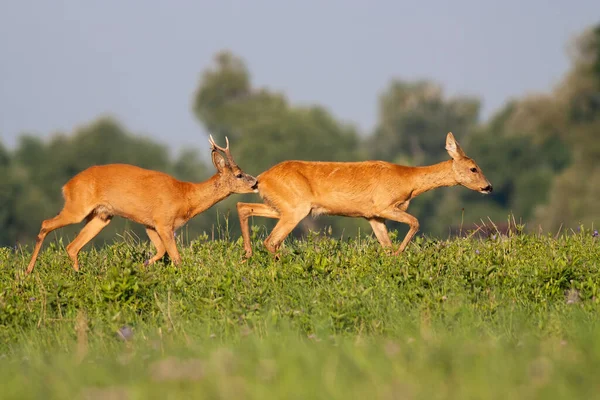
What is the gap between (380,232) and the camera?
11.9 meters

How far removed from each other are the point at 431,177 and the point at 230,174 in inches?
91.5

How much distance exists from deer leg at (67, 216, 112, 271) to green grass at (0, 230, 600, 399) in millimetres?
96

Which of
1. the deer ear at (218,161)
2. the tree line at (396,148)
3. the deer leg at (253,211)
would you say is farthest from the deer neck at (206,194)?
the tree line at (396,148)

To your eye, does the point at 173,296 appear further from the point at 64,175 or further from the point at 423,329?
the point at 64,175

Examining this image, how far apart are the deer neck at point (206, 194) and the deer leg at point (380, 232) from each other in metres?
1.73

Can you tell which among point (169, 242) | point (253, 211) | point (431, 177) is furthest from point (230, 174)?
point (431, 177)

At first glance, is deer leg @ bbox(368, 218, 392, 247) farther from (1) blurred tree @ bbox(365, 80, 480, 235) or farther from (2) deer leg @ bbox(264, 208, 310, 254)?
(1) blurred tree @ bbox(365, 80, 480, 235)

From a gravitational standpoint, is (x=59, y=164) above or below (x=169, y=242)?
above

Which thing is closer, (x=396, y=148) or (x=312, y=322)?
(x=312, y=322)

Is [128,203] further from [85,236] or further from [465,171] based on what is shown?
[465,171]

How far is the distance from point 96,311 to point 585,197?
42447 millimetres

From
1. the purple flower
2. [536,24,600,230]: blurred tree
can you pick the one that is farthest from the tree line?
the purple flower

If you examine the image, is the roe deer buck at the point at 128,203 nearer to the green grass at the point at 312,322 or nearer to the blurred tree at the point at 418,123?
the green grass at the point at 312,322

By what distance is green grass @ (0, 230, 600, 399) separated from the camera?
4672 millimetres
